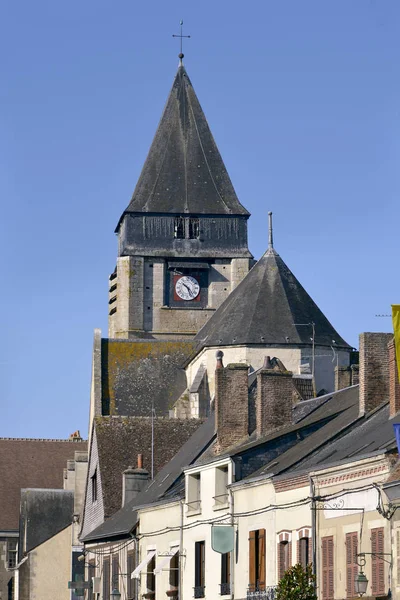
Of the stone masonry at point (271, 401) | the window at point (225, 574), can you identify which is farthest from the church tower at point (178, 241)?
the window at point (225, 574)

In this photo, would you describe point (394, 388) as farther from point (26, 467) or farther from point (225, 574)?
point (26, 467)

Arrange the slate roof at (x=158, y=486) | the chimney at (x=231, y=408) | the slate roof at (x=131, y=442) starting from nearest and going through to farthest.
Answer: the chimney at (x=231, y=408)
the slate roof at (x=158, y=486)
the slate roof at (x=131, y=442)

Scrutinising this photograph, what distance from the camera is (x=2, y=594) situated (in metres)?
83.1

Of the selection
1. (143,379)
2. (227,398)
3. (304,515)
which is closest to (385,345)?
(304,515)

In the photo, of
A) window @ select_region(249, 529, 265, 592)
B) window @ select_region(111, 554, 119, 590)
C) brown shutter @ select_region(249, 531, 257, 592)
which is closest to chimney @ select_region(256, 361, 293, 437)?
brown shutter @ select_region(249, 531, 257, 592)

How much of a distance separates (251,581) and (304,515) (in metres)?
2.91

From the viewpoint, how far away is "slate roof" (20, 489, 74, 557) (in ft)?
216

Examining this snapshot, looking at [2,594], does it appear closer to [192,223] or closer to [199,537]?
[192,223]

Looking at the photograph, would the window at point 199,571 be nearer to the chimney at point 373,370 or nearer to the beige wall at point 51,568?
the chimney at point 373,370

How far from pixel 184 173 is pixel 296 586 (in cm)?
6192

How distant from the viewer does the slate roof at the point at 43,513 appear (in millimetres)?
65938

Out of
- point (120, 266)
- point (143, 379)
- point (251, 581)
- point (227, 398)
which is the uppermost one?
point (120, 266)

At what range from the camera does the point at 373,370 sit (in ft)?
107

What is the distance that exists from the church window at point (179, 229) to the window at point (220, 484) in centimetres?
5366
